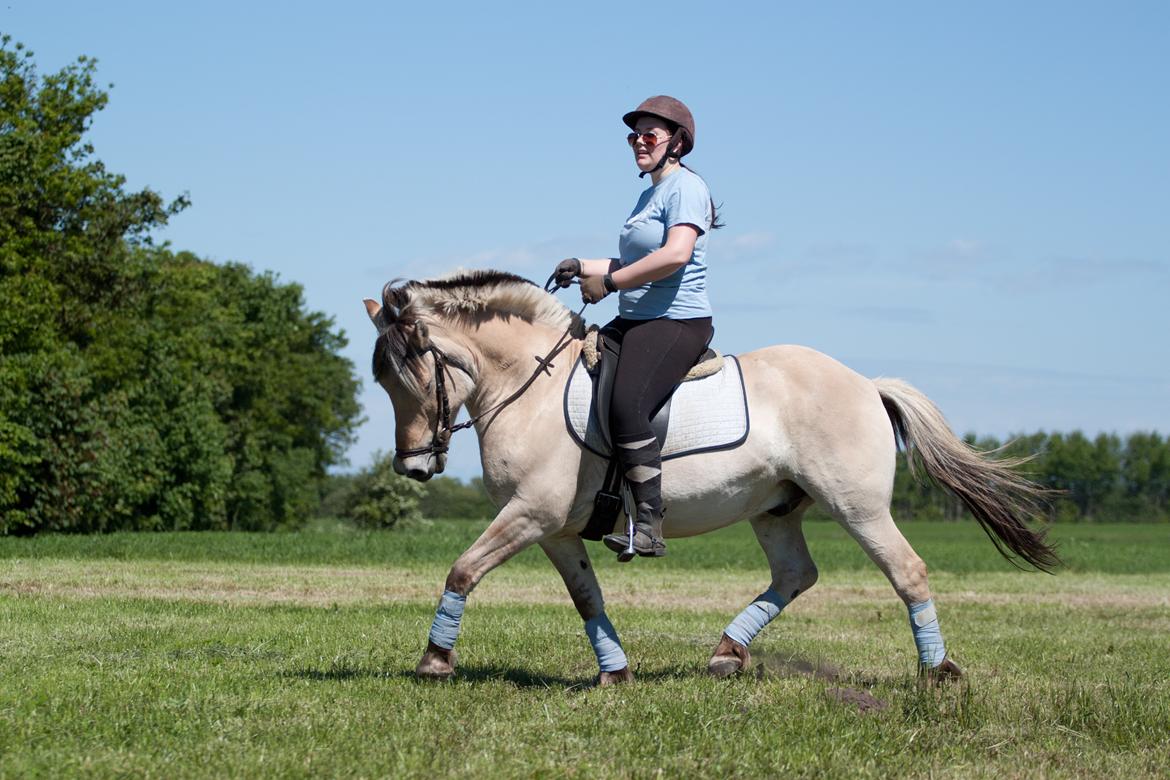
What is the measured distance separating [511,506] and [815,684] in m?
2.01

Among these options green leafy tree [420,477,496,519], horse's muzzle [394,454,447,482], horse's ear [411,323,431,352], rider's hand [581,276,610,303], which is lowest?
Result: green leafy tree [420,477,496,519]

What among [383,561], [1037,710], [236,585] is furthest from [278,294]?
[1037,710]

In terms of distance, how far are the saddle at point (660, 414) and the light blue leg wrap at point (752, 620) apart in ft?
4.15

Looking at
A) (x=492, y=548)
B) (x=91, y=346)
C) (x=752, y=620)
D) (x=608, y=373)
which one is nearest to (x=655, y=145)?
(x=608, y=373)

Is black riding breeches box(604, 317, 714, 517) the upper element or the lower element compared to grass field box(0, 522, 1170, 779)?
upper

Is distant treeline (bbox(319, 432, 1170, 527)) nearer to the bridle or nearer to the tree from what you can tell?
the tree

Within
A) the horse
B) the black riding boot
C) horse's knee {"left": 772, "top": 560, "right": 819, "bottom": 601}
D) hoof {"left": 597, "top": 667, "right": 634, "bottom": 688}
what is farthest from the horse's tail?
hoof {"left": 597, "top": 667, "right": 634, "bottom": 688}

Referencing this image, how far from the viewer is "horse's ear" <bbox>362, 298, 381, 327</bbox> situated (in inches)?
296

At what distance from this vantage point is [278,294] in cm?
6812

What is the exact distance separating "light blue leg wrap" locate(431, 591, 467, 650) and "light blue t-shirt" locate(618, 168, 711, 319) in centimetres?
196

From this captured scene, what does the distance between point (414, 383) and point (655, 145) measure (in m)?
2.00

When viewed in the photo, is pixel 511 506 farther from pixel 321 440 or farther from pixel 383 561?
pixel 321 440

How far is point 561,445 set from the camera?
7281 mm

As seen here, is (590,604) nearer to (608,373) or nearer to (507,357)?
(608,373)
